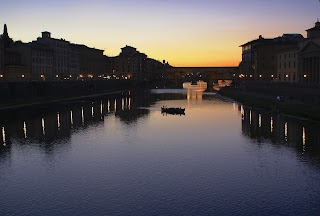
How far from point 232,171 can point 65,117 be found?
161 feet

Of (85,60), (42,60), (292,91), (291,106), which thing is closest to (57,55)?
(42,60)

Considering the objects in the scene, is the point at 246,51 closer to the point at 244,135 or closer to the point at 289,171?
the point at 244,135

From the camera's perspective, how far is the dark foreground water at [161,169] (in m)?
27.0

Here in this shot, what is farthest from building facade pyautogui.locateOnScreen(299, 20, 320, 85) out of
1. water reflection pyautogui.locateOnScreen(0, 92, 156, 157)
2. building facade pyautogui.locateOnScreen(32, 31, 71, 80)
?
building facade pyautogui.locateOnScreen(32, 31, 71, 80)

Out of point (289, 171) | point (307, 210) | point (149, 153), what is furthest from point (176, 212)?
point (149, 153)

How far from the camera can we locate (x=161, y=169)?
1433 inches

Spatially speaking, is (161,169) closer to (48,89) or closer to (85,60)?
(48,89)

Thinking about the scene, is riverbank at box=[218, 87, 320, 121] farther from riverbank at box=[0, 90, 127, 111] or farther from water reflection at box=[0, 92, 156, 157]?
riverbank at box=[0, 90, 127, 111]

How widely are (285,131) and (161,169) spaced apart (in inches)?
1044

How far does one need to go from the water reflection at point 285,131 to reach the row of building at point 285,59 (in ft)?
127

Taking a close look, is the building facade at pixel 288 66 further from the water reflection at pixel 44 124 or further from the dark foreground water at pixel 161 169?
the dark foreground water at pixel 161 169

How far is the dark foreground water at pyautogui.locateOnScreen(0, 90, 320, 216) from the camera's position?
27.0 meters

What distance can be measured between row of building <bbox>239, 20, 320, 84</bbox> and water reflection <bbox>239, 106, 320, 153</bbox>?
38842 mm

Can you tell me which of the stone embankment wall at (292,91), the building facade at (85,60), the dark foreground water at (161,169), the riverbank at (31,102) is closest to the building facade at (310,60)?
the stone embankment wall at (292,91)
